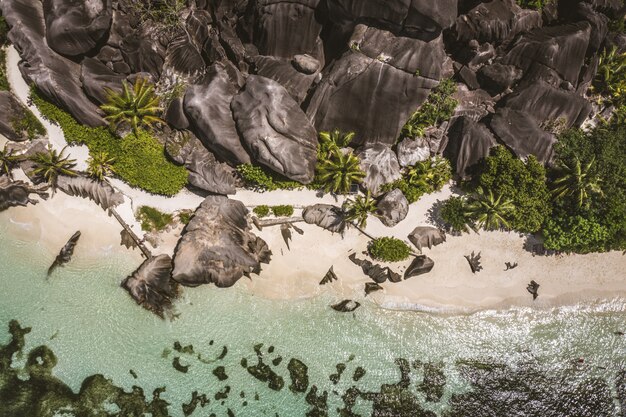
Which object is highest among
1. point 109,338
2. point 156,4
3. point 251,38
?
point 156,4

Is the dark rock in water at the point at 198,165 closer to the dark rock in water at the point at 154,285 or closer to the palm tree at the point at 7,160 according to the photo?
the dark rock in water at the point at 154,285

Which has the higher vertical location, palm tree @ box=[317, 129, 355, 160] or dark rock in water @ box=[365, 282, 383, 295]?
palm tree @ box=[317, 129, 355, 160]

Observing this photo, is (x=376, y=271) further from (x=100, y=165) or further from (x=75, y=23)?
(x=75, y=23)

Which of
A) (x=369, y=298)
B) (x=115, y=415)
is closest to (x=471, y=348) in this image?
(x=369, y=298)

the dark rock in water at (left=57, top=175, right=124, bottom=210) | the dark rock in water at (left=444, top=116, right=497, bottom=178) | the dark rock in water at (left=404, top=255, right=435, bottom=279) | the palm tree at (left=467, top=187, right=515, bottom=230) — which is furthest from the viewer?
the dark rock in water at (left=57, top=175, right=124, bottom=210)

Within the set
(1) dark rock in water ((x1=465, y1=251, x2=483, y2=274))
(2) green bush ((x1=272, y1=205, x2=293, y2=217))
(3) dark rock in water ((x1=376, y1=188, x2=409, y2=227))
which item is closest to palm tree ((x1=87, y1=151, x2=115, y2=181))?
(2) green bush ((x1=272, y1=205, x2=293, y2=217))

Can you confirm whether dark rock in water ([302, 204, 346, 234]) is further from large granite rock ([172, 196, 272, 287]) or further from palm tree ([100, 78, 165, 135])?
palm tree ([100, 78, 165, 135])

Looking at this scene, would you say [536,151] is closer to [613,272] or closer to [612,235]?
[612,235]
